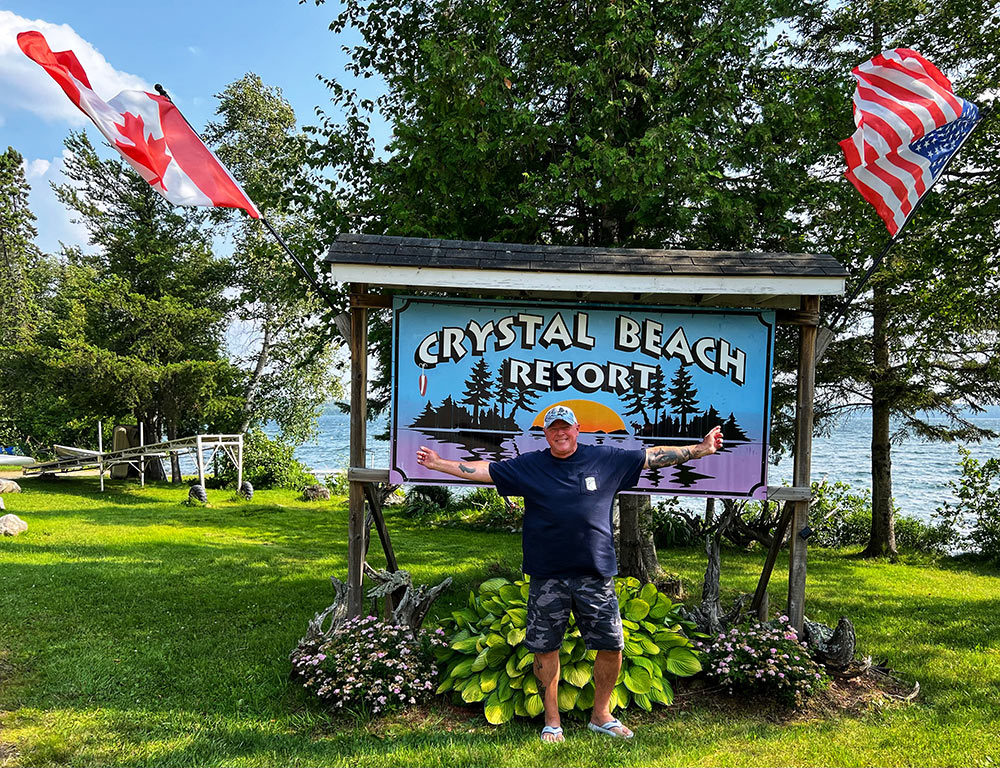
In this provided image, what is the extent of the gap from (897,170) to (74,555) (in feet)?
36.9

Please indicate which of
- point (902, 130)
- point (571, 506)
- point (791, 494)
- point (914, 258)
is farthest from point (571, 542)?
point (914, 258)

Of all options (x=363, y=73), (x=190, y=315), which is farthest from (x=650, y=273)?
(x=190, y=315)

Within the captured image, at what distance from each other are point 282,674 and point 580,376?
137 inches

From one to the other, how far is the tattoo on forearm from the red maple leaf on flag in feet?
13.7

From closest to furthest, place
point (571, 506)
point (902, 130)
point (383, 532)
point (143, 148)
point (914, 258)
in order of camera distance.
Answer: point (571, 506), point (143, 148), point (902, 130), point (383, 532), point (914, 258)

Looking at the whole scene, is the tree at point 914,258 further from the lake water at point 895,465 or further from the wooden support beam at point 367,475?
the wooden support beam at point 367,475

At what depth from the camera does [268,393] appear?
2533 centimetres

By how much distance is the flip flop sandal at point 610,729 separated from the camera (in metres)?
4.20

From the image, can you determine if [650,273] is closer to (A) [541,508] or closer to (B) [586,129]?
(A) [541,508]

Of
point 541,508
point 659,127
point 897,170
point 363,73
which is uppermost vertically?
point 363,73

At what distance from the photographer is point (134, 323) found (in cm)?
2059

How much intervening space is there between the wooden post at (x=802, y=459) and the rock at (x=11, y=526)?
472 inches

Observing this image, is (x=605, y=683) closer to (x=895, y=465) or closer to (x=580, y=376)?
(x=580, y=376)

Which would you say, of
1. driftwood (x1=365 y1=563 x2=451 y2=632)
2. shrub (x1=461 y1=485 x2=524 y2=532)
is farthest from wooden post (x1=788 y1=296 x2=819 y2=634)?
shrub (x1=461 y1=485 x2=524 y2=532)
